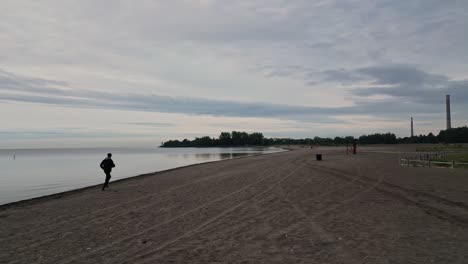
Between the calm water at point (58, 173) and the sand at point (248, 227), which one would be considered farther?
the calm water at point (58, 173)

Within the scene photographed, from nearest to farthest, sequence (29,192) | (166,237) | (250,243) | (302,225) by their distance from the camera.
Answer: (250,243) → (166,237) → (302,225) → (29,192)

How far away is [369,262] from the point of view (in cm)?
572

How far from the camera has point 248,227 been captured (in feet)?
27.6

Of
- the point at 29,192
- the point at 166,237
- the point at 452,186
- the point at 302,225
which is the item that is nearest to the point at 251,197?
the point at 302,225

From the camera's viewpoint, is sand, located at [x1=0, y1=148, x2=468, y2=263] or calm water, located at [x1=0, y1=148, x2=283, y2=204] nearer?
sand, located at [x1=0, y1=148, x2=468, y2=263]

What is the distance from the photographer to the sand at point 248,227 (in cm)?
629

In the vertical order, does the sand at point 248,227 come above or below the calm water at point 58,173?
above

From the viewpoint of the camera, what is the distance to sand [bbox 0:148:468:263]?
629cm

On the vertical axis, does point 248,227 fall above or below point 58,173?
above

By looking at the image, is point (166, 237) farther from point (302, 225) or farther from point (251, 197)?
point (251, 197)

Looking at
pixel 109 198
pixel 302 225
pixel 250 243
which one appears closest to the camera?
pixel 250 243

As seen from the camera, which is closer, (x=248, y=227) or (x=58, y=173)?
(x=248, y=227)

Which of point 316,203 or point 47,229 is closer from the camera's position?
point 47,229

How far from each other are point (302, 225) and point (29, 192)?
60.9 ft
